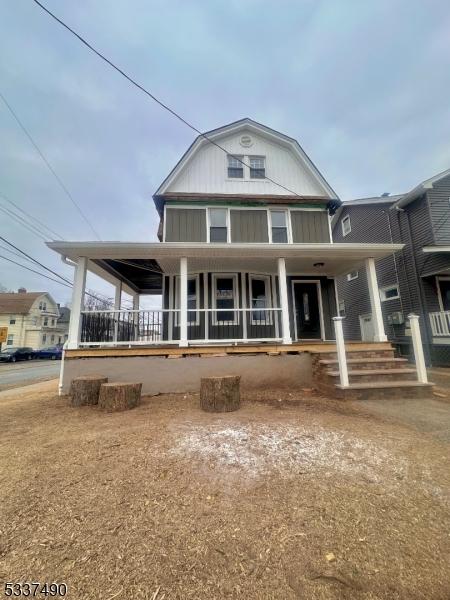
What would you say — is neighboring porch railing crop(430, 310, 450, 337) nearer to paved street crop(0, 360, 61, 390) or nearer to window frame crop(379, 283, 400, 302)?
window frame crop(379, 283, 400, 302)

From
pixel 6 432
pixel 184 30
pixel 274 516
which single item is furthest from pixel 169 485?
pixel 184 30

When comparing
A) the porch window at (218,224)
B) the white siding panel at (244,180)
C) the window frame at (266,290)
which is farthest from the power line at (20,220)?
the window frame at (266,290)

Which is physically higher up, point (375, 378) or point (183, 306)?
point (183, 306)

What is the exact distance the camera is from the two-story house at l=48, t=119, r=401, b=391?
26.2 ft

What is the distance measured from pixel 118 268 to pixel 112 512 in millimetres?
7977

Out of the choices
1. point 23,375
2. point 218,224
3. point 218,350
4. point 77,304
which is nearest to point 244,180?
point 218,224

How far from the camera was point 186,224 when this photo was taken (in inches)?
383

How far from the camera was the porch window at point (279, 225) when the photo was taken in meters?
10.0

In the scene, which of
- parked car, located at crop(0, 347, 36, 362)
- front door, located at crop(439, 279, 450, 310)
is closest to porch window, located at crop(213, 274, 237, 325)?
front door, located at crop(439, 279, 450, 310)

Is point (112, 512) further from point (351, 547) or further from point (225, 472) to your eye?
point (351, 547)

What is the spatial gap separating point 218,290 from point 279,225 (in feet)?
11.1

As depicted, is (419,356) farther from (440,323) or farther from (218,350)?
(440,323)

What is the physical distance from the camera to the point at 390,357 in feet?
23.2

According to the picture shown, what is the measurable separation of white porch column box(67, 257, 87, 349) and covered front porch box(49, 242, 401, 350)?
0.03 m
